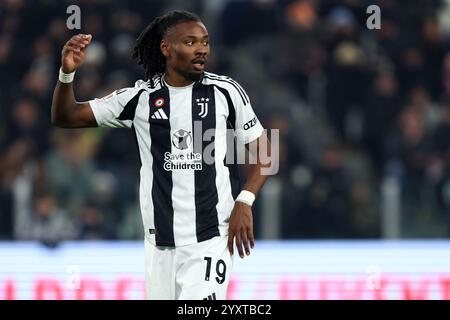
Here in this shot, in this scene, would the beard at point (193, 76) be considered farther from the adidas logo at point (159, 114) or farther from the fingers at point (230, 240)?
the fingers at point (230, 240)

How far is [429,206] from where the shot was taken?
10.8 metres

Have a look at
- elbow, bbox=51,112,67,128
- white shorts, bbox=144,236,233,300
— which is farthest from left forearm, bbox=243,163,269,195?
elbow, bbox=51,112,67,128

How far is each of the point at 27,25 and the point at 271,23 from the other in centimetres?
261

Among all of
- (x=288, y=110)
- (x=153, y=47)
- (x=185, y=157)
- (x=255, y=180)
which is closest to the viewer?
(x=185, y=157)

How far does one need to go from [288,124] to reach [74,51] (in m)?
6.39

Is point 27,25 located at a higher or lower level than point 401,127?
higher

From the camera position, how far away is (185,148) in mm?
5434

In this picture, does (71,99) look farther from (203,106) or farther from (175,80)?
(203,106)

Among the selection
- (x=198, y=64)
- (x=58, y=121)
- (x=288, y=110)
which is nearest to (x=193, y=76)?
(x=198, y=64)

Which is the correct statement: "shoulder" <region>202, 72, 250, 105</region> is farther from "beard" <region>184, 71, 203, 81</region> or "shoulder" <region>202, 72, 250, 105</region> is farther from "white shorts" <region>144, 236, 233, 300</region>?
"white shorts" <region>144, 236, 233, 300</region>

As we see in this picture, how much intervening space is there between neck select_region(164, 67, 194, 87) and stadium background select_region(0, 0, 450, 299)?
3.77 meters

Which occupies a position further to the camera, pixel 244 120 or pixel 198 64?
pixel 244 120
